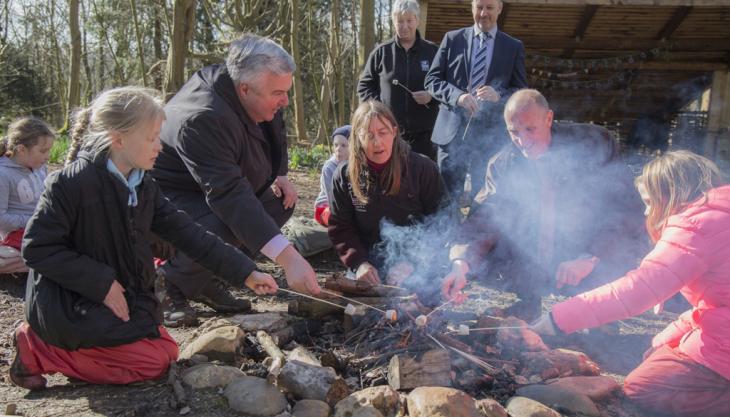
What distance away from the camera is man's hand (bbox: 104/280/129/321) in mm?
2580

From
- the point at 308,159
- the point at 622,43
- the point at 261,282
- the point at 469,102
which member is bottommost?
the point at 308,159

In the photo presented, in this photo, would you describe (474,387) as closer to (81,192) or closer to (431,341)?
(431,341)

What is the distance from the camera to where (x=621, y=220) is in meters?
3.90

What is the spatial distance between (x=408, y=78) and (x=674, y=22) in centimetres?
541

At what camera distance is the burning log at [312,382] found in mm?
2619

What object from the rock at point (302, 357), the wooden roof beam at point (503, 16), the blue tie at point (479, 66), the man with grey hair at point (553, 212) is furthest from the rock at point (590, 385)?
the wooden roof beam at point (503, 16)

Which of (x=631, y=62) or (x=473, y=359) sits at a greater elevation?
(x=631, y=62)

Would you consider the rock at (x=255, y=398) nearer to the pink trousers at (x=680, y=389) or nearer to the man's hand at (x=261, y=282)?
the man's hand at (x=261, y=282)

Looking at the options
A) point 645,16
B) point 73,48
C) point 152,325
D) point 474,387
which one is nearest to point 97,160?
point 152,325

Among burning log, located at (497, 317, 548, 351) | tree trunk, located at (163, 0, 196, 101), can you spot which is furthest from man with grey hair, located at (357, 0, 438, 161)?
tree trunk, located at (163, 0, 196, 101)

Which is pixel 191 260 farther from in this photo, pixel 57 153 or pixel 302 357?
pixel 57 153

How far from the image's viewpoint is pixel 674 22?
339 inches

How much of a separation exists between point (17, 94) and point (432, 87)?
68.1 feet

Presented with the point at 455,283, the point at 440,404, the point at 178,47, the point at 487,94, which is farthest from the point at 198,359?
the point at 178,47
